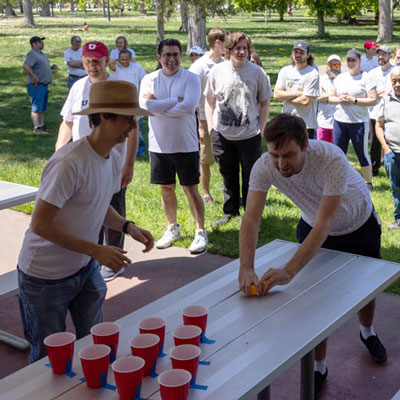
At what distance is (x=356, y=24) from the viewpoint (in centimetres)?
5103

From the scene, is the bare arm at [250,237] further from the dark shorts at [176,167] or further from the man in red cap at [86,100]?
the dark shorts at [176,167]

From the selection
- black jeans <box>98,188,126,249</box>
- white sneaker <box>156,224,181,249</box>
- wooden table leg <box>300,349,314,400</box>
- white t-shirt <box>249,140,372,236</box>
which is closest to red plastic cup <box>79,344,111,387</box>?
wooden table leg <box>300,349,314,400</box>

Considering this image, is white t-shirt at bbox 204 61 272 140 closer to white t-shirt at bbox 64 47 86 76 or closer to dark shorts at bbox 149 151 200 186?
dark shorts at bbox 149 151 200 186

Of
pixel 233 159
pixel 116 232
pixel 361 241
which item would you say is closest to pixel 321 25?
pixel 233 159

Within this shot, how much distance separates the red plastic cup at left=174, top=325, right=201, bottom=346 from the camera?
8.28 ft

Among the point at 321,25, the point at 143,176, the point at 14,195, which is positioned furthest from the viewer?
the point at 321,25

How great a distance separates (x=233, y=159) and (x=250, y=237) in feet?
12.2

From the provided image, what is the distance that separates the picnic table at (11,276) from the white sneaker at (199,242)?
1.98 m

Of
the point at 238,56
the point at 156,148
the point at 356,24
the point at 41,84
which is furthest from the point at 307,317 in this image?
the point at 356,24

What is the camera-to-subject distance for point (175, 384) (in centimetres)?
220

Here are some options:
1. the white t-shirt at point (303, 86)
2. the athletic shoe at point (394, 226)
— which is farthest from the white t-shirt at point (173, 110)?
the athletic shoe at point (394, 226)

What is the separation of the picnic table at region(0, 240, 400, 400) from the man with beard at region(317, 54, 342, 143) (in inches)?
206

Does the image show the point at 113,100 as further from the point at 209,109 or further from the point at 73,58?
the point at 73,58

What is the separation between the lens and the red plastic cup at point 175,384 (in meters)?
2.16
